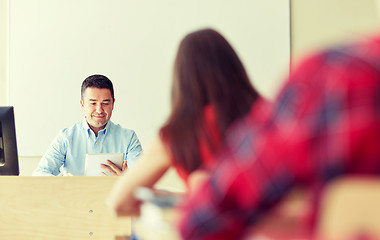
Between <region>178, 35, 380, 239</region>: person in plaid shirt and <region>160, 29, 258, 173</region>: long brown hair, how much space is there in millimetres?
605

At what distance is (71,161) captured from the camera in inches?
133

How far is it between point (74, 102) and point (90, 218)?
2.20 m

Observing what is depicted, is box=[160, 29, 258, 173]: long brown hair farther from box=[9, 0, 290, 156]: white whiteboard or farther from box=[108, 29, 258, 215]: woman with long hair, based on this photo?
box=[9, 0, 290, 156]: white whiteboard

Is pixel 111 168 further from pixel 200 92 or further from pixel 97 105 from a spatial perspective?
pixel 200 92

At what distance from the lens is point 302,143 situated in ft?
1.46

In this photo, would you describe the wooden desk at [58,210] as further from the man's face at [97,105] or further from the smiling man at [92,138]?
the man's face at [97,105]

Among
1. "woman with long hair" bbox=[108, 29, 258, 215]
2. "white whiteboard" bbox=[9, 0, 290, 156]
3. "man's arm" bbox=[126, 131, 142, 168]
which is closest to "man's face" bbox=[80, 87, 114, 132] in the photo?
"man's arm" bbox=[126, 131, 142, 168]

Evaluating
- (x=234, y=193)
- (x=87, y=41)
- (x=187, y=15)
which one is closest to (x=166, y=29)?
(x=187, y=15)

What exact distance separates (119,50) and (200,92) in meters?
3.27

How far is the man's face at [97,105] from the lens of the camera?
3.39 meters

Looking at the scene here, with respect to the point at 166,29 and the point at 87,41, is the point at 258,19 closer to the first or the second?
the point at 166,29

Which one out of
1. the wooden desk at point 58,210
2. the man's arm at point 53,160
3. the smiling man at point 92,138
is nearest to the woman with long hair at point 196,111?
the wooden desk at point 58,210

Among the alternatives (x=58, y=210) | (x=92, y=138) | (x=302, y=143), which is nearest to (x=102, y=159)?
(x=58, y=210)

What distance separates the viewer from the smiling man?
3.37 metres
